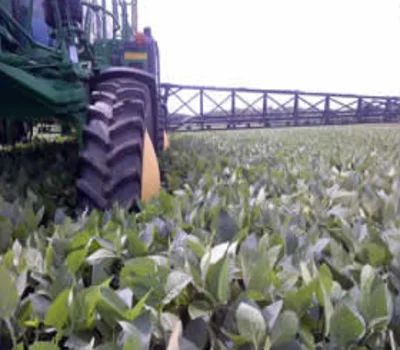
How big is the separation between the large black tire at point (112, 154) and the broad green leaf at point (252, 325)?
3.95 feet

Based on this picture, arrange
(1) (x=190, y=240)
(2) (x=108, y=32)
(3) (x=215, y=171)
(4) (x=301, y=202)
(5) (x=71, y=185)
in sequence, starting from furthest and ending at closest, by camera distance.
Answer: (2) (x=108, y=32)
(3) (x=215, y=171)
(5) (x=71, y=185)
(4) (x=301, y=202)
(1) (x=190, y=240)

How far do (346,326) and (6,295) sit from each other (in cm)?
65

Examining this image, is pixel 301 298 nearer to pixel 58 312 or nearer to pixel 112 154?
Answer: pixel 58 312

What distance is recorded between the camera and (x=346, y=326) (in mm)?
782

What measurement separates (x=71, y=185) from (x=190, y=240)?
167 cm

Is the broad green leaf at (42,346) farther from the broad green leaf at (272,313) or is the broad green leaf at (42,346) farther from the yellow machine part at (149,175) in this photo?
the yellow machine part at (149,175)

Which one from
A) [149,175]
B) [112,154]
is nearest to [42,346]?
[112,154]

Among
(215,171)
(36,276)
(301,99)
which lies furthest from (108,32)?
(301,99)

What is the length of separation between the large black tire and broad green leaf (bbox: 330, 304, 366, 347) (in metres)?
1.27

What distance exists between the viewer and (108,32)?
5.14 m

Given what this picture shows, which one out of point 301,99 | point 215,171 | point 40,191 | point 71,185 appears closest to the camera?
point 40,191

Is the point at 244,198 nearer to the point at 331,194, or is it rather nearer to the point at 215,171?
the point at 331,194

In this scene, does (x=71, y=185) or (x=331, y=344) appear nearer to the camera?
(x=331, y=344)

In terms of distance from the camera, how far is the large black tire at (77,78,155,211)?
2.06m
